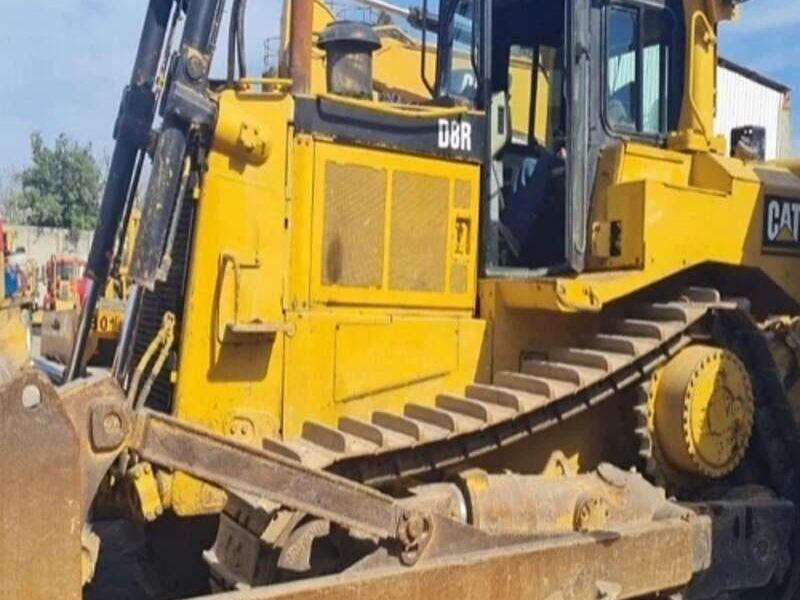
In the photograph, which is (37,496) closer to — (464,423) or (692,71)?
(464,423)

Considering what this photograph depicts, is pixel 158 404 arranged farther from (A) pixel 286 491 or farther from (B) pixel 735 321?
(B) pixel 735 321

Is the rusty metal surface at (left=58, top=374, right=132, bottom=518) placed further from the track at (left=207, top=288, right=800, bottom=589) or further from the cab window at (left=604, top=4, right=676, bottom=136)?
the cab window at (left=604, top=4, right=676, bottom=136)

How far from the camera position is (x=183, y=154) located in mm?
4414

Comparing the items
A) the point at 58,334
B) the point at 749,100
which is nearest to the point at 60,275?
the point at 749,100

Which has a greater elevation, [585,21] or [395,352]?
[585,21]

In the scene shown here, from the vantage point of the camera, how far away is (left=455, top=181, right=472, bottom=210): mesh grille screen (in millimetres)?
5066

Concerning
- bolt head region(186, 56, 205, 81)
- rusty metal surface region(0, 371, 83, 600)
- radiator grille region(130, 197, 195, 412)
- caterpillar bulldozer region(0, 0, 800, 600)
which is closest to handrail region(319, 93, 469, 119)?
caterpillar bulldozer region(0, 0, 800, 600)

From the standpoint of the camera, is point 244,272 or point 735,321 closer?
point 244,272

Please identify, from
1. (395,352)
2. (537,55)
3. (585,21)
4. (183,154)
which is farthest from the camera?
(537,55)

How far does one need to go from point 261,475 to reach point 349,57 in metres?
2.20

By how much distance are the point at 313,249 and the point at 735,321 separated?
218 centimetres

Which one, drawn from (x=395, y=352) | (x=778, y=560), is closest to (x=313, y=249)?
(x=395, y=352)

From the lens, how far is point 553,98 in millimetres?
5582

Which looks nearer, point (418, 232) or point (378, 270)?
point (378, 270)
